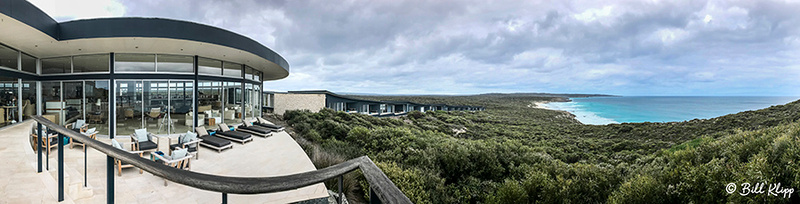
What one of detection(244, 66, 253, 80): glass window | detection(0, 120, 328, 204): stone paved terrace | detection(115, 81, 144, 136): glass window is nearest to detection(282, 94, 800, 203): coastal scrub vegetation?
detection(0, 120, 328, 204): stone paved terrace

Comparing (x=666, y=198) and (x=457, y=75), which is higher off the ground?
(x=457, y=75)

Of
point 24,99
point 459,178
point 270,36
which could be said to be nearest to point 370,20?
point 270,36

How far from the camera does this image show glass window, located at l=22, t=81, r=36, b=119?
955 centimetres

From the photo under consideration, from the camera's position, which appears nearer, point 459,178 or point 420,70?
point 459,178

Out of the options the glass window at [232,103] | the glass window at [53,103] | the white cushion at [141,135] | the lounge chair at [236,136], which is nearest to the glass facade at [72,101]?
the glass window at [53,103]

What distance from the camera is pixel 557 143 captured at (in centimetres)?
1418

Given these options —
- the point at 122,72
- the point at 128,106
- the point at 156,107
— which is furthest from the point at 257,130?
the point at 122,72

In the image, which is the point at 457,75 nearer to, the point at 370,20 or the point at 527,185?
the point at 370,20

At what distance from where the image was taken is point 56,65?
9664 mm

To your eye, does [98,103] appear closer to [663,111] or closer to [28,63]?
[28,63]

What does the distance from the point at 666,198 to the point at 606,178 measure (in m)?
1.39

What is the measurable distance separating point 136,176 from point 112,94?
19.8ft

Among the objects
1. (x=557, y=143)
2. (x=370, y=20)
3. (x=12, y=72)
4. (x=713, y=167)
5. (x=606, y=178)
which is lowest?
(x=557, y=143)

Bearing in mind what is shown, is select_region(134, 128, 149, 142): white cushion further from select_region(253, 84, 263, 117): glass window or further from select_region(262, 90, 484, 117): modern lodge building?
select_region(262, 90, 484, 117): modern lodge building
